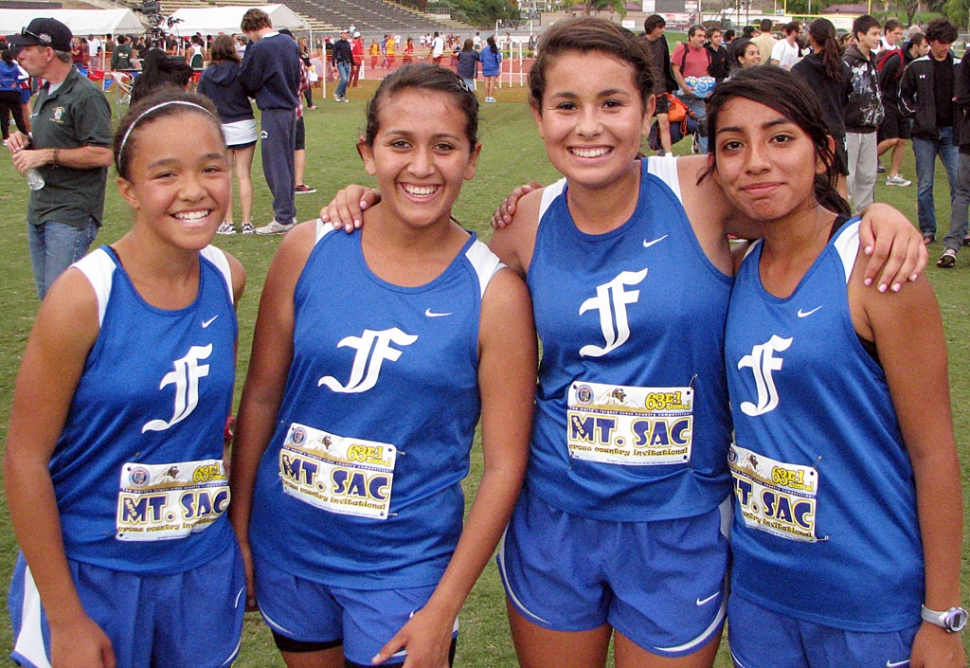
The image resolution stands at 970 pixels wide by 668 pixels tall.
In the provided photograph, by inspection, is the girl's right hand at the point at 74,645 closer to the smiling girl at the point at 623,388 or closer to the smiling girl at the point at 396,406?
the smiling girl at the point at 396,406

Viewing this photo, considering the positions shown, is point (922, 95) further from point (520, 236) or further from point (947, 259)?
point (520, 236)

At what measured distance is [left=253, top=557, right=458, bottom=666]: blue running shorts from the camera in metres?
2.16

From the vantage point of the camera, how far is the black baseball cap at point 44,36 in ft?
18.2

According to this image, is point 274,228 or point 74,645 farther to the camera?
point 274,228

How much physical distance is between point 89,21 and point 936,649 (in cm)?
3774

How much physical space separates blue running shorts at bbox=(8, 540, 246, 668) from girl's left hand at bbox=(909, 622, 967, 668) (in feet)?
5.15

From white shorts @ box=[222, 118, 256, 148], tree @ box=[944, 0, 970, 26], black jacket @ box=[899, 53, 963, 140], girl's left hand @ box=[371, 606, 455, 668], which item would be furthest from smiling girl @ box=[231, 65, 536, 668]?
tree @ box=[944, 0, 970, 26]

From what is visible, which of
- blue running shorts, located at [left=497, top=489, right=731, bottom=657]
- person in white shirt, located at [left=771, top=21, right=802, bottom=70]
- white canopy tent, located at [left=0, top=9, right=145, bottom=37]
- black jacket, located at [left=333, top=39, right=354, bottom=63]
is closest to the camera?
blue running shorts, located at [left=497, top=489, right=731, bottom=657]

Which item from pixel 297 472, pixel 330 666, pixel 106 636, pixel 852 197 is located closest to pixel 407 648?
pixel 330 666

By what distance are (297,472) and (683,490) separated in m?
0.95

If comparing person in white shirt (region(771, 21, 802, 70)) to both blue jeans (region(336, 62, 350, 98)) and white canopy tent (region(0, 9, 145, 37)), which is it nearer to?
blue jeans (region(336, 62, 350, 98))

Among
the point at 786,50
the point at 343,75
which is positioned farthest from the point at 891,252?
the point at 343,75

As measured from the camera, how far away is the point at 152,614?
83.6 inches

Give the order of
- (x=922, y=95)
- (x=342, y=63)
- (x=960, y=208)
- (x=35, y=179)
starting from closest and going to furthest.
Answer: (x=35, y=179), (x=960, y=208), (x=922, y=95), (x=342, y=63)
